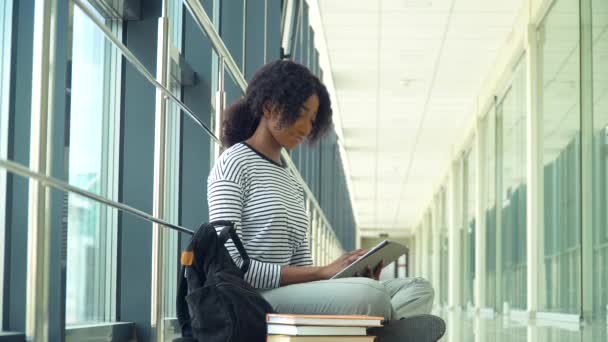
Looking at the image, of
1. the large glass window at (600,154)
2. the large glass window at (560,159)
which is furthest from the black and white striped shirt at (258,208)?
the large glass window at (560,159)

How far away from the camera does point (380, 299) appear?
5.81ft

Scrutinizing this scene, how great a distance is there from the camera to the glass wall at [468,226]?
42.3 feet

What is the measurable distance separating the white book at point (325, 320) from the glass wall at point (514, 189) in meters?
6.87

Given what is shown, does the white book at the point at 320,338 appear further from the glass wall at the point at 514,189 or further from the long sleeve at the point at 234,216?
the glass wall at the point at 514,189

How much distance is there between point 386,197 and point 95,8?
58.8ft

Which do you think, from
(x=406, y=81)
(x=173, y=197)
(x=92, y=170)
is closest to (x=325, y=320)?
(x=92, y=170)

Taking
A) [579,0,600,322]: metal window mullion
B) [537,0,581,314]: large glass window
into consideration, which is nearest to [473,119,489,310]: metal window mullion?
[537,0,581,314]: large glass window

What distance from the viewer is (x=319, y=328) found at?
1.51 m

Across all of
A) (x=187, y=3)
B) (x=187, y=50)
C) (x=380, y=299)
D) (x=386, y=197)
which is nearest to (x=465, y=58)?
(x=187, y=50)

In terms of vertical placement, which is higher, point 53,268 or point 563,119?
point 563,119

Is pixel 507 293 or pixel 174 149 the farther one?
pixel 507 293

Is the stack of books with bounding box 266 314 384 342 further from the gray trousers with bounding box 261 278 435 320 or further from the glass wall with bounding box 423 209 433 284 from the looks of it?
the glass wall with bounding box 423 209 433 284

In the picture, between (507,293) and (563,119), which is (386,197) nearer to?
(507,293)

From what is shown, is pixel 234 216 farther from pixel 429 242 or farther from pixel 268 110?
pixel 429 242
